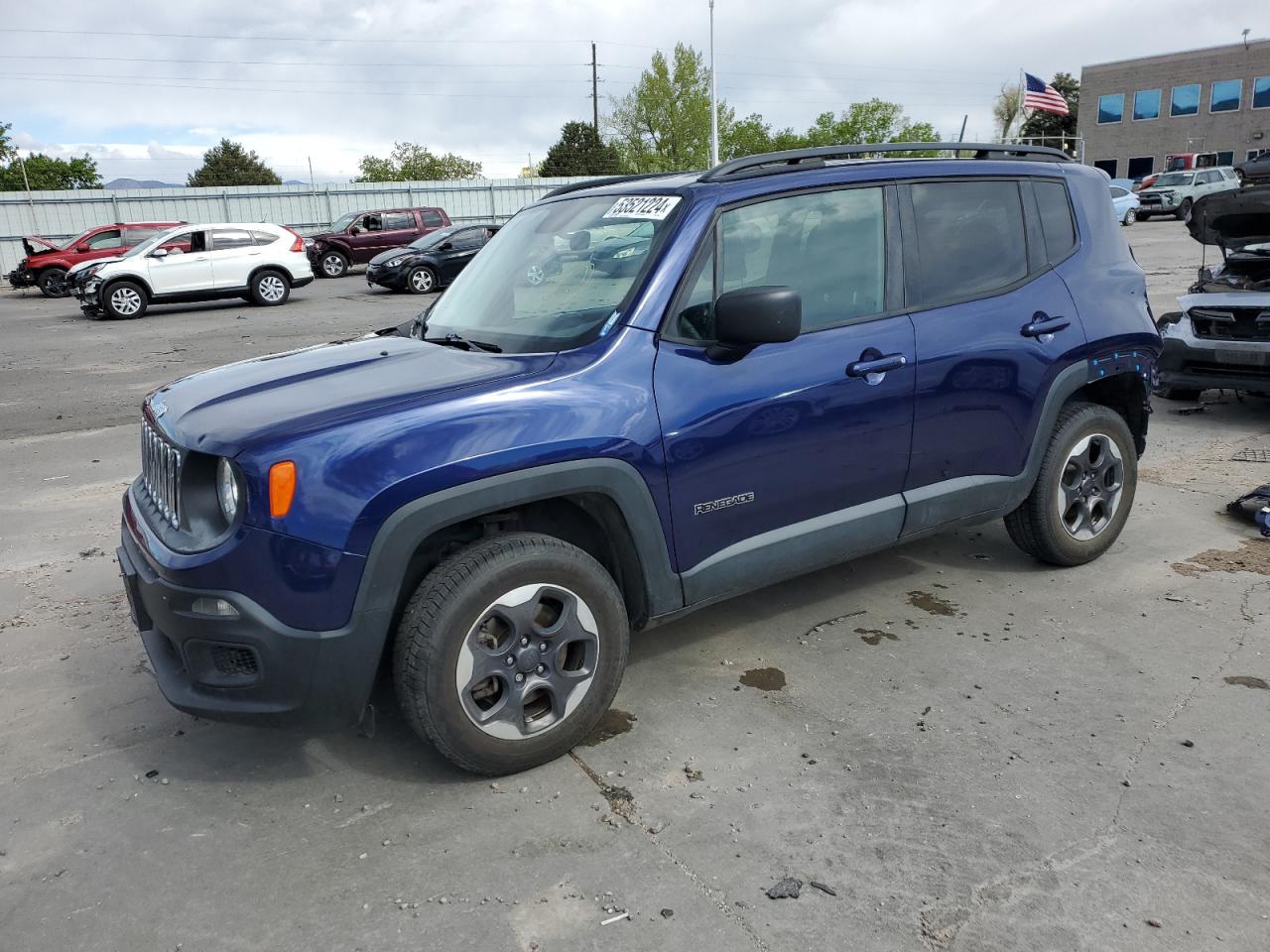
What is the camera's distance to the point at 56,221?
3284 cm

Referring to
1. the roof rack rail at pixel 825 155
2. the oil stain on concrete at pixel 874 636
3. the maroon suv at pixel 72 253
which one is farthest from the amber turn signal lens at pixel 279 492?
the maroon suv at pixel 72 253

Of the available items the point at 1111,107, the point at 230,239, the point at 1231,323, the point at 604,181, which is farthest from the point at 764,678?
the point at 1111,107

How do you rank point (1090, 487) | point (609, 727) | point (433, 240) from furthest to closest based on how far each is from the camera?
1. point (433, 240)
2. point (1090, 487)
3. point (609, 727)

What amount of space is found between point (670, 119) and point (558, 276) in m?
66.1

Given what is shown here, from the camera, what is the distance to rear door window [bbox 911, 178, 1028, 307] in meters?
3.97

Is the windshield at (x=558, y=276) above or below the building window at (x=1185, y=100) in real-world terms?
below

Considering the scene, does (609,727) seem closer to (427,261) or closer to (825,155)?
(825,155)

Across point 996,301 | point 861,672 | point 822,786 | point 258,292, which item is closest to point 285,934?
point 822,786

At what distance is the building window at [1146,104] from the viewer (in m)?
58.9

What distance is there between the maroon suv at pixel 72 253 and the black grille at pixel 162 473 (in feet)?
70.2

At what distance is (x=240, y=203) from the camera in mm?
35906

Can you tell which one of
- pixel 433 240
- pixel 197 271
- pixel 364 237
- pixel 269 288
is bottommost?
pixel 269 288

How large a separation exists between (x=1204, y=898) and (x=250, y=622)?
101 inches

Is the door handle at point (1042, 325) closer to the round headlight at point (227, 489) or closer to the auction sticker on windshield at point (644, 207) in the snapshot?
the auction sticker on windshield at point (644, 207)
